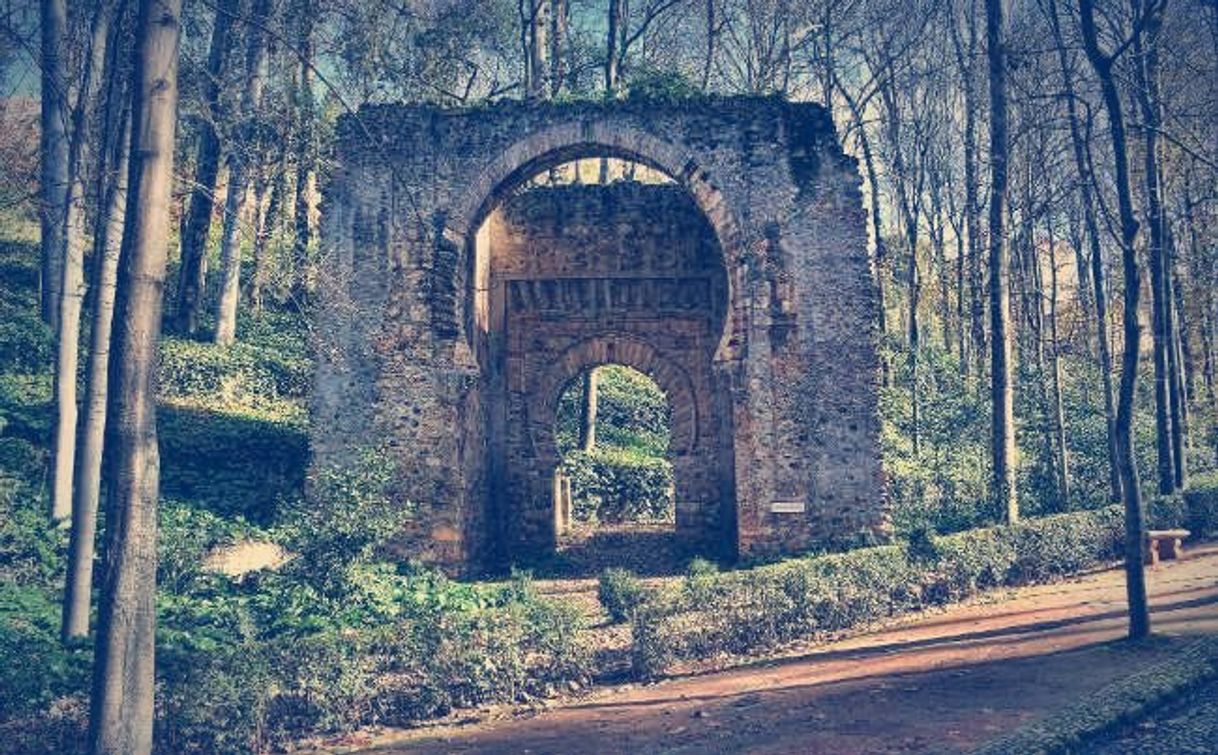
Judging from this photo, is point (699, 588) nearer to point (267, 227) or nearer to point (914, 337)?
point (914, 337)

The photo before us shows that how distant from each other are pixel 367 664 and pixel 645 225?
9.99 meters

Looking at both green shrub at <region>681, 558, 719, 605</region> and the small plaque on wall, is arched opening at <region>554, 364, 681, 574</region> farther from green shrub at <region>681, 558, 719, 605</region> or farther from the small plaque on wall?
green shrub at <region>681, 558, 719, 605</region>

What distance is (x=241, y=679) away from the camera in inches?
259

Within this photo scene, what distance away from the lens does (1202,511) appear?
1480 cm

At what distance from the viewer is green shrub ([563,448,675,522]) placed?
18812mm

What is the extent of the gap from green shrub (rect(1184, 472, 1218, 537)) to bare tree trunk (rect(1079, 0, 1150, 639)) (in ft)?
25.2

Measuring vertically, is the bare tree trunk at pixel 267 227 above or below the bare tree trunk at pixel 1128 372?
above

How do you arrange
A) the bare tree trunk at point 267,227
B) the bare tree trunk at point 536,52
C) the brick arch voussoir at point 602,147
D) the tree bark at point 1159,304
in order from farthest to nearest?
the bare tree trunk at point 267,227 → the bare tree trunk at point 536,52 → the tree bark at point 1159,304 → the brick arch voussoir at point 602,147

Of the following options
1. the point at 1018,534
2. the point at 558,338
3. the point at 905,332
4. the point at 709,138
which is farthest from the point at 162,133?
the point at 905,332

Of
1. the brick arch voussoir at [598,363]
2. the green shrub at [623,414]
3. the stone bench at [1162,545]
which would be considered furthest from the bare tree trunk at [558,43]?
the stone bench at [1162,545]

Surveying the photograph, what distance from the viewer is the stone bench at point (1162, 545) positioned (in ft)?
41.8

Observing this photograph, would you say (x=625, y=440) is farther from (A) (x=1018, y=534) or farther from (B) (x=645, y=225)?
(A) (x=1018, y=534)

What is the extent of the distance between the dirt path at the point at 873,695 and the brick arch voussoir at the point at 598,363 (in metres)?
6.38

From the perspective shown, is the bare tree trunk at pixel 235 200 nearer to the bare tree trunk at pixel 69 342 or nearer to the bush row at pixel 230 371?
the bush row at pixel 230 371
